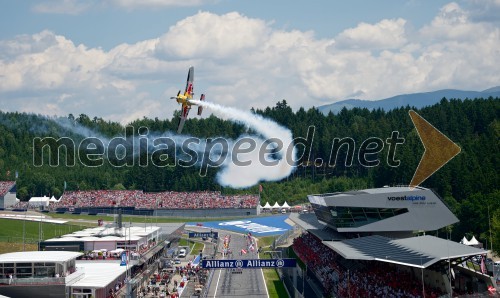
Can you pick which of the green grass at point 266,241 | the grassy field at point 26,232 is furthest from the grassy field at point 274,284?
the grassy field at point 26,232

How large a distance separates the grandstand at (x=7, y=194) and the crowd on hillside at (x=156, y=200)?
1090cm

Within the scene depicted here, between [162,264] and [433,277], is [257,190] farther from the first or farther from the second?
[433,277]

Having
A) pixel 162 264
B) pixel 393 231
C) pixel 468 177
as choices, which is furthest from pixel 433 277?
pixel 468 177

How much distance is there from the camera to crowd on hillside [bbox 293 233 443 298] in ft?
176

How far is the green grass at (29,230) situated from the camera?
128775 millimetres

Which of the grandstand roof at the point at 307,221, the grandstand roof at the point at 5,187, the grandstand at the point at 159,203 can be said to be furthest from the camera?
the grandstand roof at the point at 5,187

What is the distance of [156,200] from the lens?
189 metres

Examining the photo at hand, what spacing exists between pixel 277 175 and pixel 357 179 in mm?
24466

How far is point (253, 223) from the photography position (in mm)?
158750

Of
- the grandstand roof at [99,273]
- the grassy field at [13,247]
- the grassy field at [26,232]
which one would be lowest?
the grandstand roof at [99,273]

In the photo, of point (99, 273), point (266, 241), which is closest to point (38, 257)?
point (99, 273)

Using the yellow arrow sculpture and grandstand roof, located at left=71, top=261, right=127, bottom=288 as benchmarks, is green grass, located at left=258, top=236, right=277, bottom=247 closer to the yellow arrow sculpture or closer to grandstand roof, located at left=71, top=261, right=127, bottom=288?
the yellow arrow sculpture

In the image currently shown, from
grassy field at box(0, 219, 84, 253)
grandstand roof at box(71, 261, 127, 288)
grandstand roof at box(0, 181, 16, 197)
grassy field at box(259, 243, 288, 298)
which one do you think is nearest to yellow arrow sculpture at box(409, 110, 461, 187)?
grassy field at box(259, 243, 288, 298)

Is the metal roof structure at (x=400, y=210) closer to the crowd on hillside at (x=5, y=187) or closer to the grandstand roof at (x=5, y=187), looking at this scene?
the grandstand roof at (x=5, y=187)
